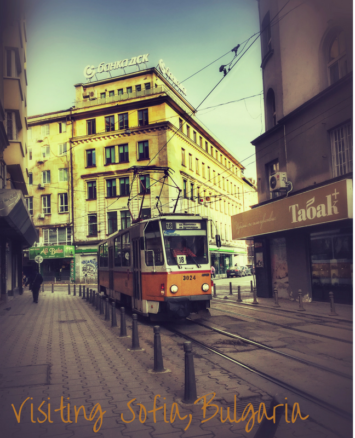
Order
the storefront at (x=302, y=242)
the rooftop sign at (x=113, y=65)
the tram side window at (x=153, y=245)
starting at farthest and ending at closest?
the tram side window at (x=153, y=245), the storefront at (x=302, y=242), the rooftop sign at (x=113, y=65)

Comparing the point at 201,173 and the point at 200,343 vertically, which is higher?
the point at 201,173

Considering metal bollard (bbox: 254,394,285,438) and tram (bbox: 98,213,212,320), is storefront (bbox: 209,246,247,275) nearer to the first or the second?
tram (bbox: 98,213,212,320)

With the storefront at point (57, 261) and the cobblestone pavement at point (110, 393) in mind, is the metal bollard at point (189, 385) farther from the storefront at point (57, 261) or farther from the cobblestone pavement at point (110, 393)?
the storefront at point (57, 261)

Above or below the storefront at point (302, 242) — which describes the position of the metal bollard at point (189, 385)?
below

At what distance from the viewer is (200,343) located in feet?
30.1

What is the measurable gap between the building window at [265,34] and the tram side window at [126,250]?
10.0 metres

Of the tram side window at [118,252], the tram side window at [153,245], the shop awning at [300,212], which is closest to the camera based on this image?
the shop awning at [300,212]

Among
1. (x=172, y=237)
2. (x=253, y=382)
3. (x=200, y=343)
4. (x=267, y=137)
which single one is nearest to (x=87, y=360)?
(x=200, y=343)

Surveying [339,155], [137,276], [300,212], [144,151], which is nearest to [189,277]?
[137,276]

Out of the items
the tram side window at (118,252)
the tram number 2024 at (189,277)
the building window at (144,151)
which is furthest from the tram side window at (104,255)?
the building window at (144,151)

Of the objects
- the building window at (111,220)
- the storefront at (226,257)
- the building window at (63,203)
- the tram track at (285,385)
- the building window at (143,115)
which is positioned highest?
the building window at (143,115)

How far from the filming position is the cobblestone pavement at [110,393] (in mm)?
4355

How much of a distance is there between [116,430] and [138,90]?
5.36m

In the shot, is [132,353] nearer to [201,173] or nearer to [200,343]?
[200,343]
